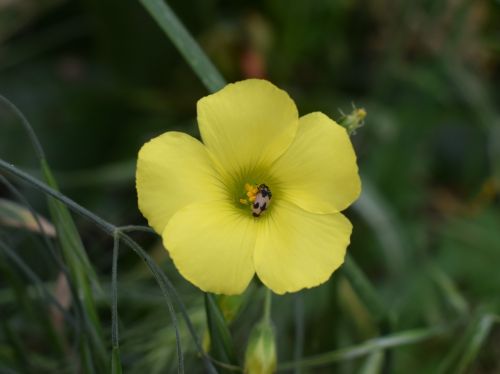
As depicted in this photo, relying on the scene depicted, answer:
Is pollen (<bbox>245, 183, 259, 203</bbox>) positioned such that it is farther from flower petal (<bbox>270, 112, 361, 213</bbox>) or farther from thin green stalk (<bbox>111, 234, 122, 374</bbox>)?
thin green stalk (<bbox>111, 234, 122, 374</bbox>)

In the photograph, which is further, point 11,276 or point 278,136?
point 11,276

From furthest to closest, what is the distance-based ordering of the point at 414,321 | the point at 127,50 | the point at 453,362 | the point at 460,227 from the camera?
the point at 127,50, the point at 460,227, the point at 414,321, the point at 453,362

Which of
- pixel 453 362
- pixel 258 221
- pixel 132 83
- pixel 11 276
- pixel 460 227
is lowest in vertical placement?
pixel 453 362

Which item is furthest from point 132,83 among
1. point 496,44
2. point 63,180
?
point 496,44

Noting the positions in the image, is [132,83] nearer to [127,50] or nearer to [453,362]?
[127,50]

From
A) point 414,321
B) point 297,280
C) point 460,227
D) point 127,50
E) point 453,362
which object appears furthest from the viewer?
point 127,50

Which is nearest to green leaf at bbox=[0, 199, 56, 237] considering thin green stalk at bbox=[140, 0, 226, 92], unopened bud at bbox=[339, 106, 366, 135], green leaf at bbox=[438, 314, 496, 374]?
thin green stalk at bbox=[140, 0, 226, 92]

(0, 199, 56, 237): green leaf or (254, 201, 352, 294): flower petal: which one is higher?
(0, 199, 56, 237): green leaf

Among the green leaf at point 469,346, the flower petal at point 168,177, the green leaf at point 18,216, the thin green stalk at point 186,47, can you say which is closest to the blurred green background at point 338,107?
the green leaf at point 469,346
